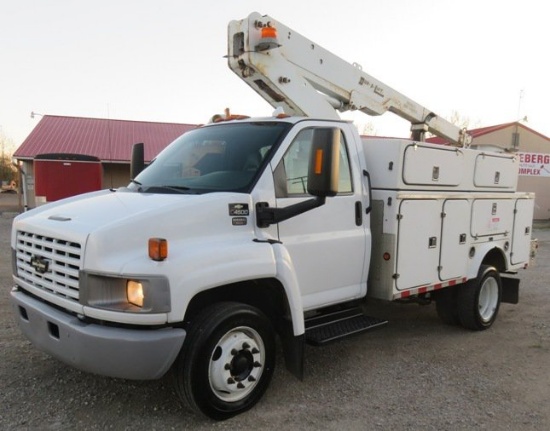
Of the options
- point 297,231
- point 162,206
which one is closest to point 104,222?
point 162,206

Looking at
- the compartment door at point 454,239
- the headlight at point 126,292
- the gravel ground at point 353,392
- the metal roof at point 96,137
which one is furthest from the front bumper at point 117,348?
the metal roof at point 96,137

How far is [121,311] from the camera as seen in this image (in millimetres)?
2979

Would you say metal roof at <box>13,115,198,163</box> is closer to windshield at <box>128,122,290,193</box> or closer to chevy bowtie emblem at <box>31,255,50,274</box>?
windshield at <box>128,122,290,193</box>

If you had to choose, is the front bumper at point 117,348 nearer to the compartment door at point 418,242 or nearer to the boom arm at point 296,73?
the compartment door at point 418,242

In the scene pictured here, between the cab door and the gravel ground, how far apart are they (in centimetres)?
74

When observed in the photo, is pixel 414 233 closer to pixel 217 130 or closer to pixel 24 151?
pixel 217 130

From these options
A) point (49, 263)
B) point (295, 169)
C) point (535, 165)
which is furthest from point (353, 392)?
point (535, 165)

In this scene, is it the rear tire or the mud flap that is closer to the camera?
the rear tire

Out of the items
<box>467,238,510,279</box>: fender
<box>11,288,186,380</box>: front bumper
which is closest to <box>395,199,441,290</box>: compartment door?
<box>467,238,510,279</box>: fender

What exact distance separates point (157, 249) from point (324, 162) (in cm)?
126

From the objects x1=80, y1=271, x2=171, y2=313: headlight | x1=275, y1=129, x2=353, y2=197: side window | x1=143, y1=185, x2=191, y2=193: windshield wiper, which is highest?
x1=275, y1=129, x2=353, y2=197: side window

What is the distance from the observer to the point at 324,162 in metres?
3.32

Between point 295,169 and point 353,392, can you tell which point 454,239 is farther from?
point 295,169

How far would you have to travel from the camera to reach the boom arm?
4.80 meters
